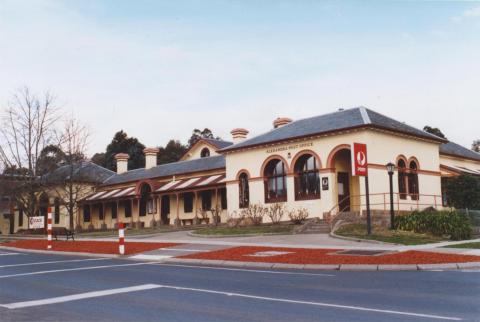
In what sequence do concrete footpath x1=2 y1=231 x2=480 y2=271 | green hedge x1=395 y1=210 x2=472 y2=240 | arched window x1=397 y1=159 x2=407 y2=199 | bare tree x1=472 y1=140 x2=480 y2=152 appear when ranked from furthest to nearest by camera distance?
1. bare tree x1=472 y1=140 x2=480 y2=152
2. arched window x1=397 y1=159 x2=407 y2=199
3. green hedge x1=395 y1=210 x2=472 y2=240
4. concrete footpath x1=2 y1=231 x2=480 y2=271

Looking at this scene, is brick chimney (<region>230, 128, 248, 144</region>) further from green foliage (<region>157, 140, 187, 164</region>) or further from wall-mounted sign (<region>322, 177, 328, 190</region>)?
green foliage (<region>157, 140, 187, 164</region>)

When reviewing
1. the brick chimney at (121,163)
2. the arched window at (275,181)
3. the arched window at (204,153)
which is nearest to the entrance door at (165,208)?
the arched window at (204,153)

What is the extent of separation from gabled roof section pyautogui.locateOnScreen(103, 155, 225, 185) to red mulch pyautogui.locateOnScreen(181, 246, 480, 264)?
71.3 ft

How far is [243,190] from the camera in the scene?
34.3 m

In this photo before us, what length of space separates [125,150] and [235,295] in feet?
227

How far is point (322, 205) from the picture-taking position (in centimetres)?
2984

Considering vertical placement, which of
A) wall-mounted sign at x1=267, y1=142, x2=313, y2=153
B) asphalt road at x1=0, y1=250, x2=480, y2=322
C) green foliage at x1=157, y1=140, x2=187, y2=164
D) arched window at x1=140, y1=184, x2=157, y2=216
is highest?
green foliage at x1=157, y1=140, x2=187, y2=164

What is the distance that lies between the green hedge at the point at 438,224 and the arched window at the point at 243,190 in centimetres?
1201

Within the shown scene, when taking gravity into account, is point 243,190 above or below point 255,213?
above

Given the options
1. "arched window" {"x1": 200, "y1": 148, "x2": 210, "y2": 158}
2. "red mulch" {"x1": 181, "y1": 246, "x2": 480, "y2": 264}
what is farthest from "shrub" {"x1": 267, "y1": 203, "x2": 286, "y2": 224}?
"arched window" {"x1": 200, "y1": 148, "x2": 210, "y2": 158}

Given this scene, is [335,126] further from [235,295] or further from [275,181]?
[235,295]

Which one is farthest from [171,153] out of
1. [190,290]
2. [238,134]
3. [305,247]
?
[190,290]

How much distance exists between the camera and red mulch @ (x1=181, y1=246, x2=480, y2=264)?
47.1 feet

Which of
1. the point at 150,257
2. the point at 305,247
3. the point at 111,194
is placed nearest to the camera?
the point at 150,257
